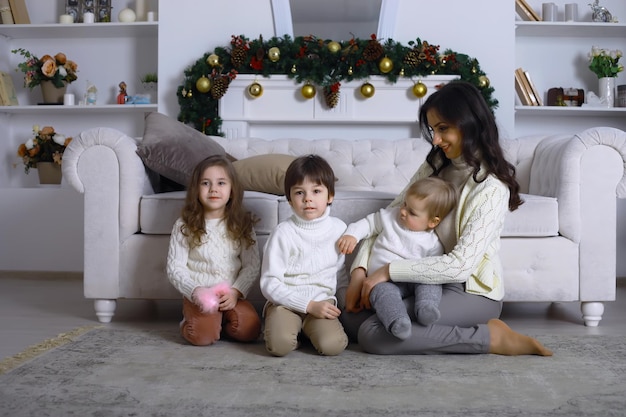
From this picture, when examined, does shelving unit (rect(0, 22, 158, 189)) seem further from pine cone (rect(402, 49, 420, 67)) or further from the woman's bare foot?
the woman's bare foot

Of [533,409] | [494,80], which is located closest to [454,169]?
[533,409]

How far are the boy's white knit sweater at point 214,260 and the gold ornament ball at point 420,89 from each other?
7.22 ft

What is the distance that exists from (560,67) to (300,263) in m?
3.10

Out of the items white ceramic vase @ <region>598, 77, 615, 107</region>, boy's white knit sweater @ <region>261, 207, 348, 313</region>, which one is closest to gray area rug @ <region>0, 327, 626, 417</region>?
boy's white knit sweater @ <region>261, 207, 348, 313</region>

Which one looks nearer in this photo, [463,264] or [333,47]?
[463,264]

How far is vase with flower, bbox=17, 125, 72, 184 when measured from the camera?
14.2 feet

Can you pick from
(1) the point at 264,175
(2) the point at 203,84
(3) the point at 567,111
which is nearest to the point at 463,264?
(1) the point at 264,175

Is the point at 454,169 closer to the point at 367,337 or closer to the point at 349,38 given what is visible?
the point at 367,337

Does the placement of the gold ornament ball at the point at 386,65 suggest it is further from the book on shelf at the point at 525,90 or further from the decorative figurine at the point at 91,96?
the decorative figurine at the point at 91,96

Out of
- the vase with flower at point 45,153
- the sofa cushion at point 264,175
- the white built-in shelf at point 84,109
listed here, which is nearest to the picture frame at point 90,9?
the white built-in shelf at point 84,109

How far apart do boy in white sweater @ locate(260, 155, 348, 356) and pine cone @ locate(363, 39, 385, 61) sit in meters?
2.17

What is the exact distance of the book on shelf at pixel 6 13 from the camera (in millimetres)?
4508

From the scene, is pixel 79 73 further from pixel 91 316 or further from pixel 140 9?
pixel 91 316

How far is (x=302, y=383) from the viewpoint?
1.68m
